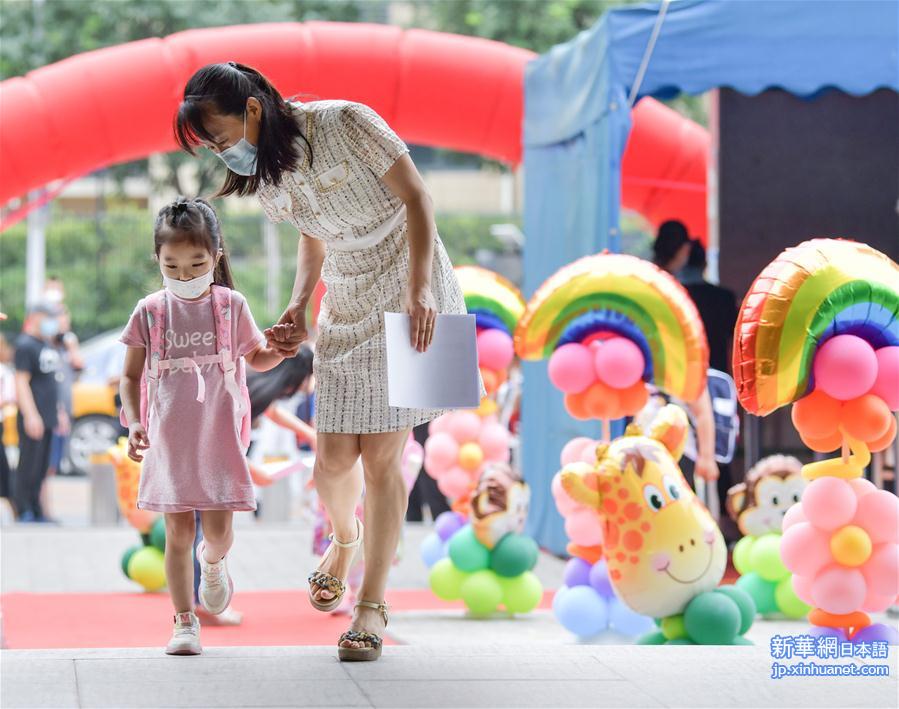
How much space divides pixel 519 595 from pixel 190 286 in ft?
11.5

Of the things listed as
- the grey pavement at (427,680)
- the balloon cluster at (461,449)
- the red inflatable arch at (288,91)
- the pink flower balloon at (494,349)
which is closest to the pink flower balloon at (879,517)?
the grey pavement at (427,680)

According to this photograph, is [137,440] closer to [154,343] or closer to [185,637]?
[154,343]

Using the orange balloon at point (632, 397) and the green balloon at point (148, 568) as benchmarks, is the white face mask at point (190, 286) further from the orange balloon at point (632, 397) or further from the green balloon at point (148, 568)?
the green balloon at point (148, 568)

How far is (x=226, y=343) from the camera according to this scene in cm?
432

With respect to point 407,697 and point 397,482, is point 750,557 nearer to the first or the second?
point 397,482

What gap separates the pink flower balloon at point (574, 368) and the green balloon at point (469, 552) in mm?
1087

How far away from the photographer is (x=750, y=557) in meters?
7.03

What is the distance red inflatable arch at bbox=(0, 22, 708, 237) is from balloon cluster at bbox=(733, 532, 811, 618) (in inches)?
168

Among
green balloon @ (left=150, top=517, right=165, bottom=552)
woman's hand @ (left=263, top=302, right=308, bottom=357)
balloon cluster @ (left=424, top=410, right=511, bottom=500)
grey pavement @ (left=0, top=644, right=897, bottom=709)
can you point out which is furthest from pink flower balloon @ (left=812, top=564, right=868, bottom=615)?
green balloon @ (left=150, top=517, right=165, bottom=552)

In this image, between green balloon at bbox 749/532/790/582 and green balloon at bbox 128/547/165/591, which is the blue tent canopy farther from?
green balloon at bbox 128/547/165/591

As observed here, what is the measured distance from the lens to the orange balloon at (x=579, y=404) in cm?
666

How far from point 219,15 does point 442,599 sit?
1159 centimetres

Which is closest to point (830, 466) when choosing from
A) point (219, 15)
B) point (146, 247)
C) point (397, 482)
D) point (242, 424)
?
point (397, 482)

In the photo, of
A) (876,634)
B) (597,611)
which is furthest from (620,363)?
(876,634)
